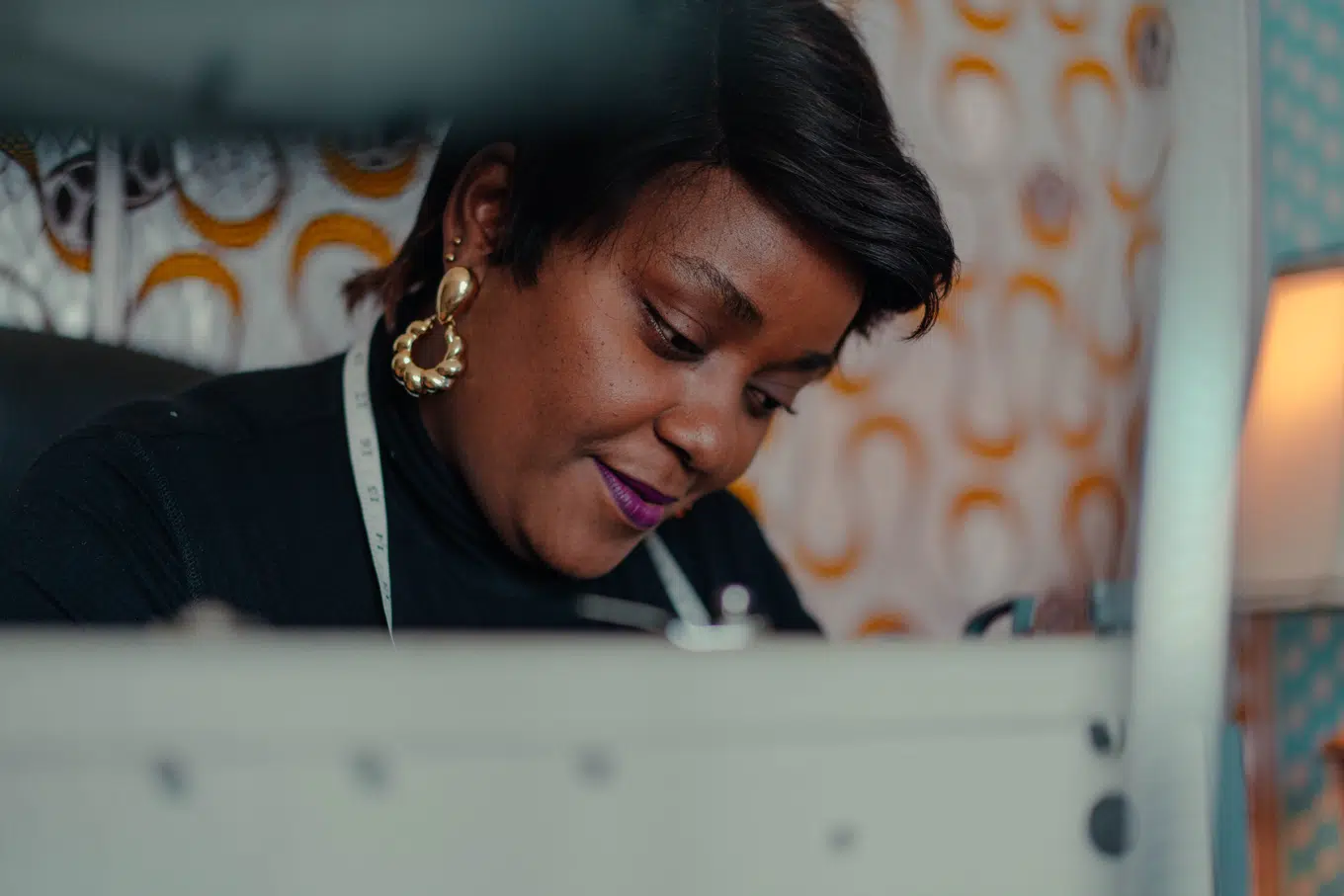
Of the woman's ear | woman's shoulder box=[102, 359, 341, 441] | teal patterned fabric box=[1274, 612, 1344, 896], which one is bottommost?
teal patterned fabric box=[1274, 612, 1344, 896]

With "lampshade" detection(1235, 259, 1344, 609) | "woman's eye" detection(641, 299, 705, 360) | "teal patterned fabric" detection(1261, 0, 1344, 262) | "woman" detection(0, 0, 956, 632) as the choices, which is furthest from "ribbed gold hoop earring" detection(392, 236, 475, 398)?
"teal patterned fabric" detection(1261, 0, 1344, 262)

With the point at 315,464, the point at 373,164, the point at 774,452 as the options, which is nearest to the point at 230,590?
the point at 315,464

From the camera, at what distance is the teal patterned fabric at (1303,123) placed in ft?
3.75

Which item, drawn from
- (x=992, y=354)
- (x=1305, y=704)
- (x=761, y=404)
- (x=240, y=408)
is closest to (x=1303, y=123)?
(x=1305, y=704)

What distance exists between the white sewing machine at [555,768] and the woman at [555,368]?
0.64 feet

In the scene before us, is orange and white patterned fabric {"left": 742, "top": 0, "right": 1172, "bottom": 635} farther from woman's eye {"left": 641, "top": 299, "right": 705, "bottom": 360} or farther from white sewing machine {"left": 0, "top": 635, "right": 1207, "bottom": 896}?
white sewing machine {"left": 0, "top": 635, "right": 1207, "bottom": 896}

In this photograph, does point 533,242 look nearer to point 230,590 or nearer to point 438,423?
point 438,423

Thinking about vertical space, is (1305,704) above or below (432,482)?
below

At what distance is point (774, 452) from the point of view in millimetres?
673

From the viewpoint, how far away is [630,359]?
0.54 m

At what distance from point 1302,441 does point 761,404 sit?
65cm

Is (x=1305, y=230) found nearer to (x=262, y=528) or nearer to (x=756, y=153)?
(x=756, y=153)

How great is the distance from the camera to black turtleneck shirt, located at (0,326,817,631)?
44 centimetres

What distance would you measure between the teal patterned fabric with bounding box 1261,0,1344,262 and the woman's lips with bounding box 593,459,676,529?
2.65ft
